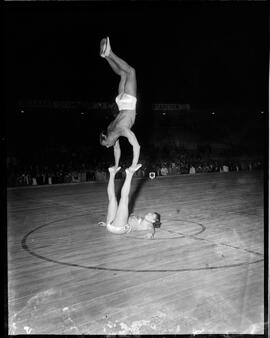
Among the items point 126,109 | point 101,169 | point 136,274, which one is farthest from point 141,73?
point 136,274

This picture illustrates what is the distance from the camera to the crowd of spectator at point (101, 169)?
37.0 feet

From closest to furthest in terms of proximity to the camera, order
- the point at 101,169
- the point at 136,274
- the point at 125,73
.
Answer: the point at 136,274 → the point at 125,73 → the point at 101,169

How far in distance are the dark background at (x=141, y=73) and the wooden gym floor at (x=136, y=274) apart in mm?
3489

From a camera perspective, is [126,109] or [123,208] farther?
[126,109]

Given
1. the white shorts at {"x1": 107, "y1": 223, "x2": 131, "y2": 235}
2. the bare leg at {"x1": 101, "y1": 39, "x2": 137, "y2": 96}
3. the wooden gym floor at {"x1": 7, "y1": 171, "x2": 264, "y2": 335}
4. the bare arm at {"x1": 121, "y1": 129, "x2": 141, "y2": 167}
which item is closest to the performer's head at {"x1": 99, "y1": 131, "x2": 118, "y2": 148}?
the bare arm at {"x1": 121, "y1": 129, "x2": 141, "y2": 167}

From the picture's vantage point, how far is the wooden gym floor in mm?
2557

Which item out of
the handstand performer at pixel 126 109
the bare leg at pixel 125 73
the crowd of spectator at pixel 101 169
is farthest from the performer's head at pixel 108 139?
the crowd of spectator at pixel 101 169

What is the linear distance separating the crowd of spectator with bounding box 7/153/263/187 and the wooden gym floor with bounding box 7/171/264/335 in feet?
15.6

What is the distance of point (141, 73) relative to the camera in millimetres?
13898

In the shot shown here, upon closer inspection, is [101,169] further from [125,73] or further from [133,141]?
[125,73]

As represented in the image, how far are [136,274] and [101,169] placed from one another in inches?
370

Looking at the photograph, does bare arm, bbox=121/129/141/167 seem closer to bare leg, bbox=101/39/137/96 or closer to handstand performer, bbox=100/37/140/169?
handstand performer, bbox=100/37/140/169

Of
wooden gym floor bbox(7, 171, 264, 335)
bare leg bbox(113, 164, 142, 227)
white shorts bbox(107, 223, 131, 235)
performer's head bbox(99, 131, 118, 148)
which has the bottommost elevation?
wooden gym floor bbox(7, 171, 264, 335)

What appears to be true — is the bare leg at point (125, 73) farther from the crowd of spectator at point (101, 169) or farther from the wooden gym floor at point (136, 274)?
the crowd of spectator at point (101, 169)
